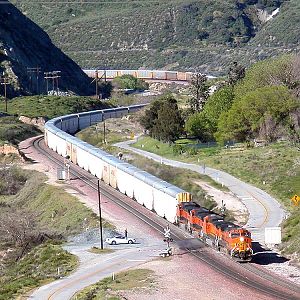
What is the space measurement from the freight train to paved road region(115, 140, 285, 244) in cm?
312

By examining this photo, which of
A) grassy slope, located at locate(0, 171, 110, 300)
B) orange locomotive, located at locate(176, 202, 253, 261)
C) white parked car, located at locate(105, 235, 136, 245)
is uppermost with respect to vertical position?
orange locomotive, located at locate(176, 202, 253, 261)

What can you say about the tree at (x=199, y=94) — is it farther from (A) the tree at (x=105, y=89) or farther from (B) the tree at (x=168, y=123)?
(A) the tree at (x=105, y=89)

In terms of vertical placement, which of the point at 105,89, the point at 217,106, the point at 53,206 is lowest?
the point at 105,89

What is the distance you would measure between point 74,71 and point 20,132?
66.6 m

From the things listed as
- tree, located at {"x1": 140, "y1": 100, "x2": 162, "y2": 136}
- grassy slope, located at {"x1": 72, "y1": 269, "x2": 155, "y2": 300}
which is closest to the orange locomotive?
grassy slope, located at {"x1": 72, "y1": 269, "x2": 155, "y2": 300}

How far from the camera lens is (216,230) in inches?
1703

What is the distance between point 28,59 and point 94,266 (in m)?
111

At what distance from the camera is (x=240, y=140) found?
268 feet

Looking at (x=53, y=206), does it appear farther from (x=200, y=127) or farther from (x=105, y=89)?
(x=105, y=89)

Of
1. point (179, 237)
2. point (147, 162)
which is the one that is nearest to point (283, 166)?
point (147, 162)

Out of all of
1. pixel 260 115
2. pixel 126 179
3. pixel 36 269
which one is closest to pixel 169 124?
pixel 260 115

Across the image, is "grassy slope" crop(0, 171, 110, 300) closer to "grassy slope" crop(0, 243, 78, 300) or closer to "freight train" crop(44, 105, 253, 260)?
"grassy slope" crop(0, 243, 78, 300)

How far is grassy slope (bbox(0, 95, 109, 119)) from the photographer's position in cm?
11722

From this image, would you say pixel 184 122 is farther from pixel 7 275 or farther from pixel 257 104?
pixel 7 275
